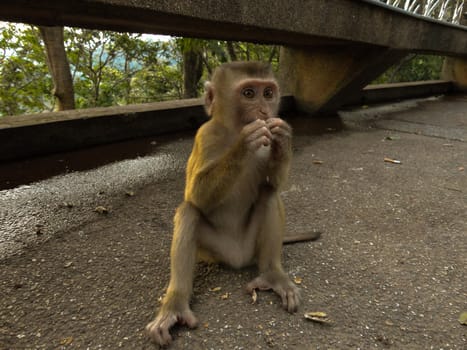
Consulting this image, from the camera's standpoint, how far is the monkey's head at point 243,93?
5.79 ft

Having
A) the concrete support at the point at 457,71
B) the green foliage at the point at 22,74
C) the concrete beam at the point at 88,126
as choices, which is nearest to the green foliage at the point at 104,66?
the green foliage at the point at 22,74

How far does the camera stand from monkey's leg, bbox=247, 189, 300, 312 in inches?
67.6

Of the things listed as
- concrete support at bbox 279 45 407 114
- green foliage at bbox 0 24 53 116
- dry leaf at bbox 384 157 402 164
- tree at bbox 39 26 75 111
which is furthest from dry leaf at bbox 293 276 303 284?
green foliage at bbox 0 24 53 116

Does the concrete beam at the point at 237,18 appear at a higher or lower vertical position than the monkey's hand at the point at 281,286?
higher

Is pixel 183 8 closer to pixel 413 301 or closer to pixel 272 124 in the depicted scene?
pixel 272 124

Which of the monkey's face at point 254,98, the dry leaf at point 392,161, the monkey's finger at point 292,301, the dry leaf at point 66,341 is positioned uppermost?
the monkey's face at point 254,98

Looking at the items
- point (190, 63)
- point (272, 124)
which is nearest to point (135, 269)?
point (272, 124)

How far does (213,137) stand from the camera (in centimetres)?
185

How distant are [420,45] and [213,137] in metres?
5.48

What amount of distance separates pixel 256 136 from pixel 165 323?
2.92 feet

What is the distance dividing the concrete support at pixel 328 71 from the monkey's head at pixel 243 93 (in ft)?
12.2

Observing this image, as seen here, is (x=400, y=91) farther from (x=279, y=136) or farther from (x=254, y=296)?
(x=254, y=296)

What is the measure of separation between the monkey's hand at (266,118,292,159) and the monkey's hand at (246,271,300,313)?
0.60 metres

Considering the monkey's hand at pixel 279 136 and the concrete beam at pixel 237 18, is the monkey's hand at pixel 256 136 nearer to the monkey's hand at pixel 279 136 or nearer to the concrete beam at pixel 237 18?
the monkey's hand at pixel 279 136
